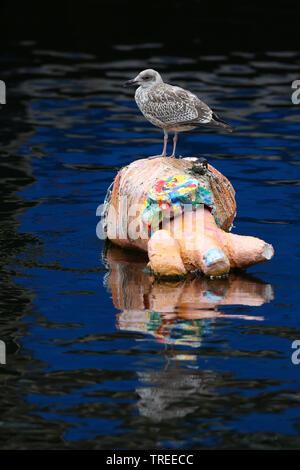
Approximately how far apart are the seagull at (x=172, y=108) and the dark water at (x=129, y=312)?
151cm

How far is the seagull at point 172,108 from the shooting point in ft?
38.3

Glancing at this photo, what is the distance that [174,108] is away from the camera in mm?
11680

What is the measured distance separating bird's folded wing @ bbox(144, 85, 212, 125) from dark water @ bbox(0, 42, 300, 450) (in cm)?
158

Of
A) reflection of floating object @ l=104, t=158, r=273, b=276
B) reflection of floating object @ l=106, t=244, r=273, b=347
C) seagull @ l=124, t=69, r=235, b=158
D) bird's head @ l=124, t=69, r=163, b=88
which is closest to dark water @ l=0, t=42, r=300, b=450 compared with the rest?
reflection of floating object @ l=106, t=244, r=273, b=347

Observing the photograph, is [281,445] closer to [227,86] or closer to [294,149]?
[294,149]

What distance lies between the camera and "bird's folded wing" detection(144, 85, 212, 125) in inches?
460

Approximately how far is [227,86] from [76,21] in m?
7.37

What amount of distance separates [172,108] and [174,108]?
2 centimetres

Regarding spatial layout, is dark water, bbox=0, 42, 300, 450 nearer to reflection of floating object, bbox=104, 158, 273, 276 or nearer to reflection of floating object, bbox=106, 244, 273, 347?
reflection of floating object, bbox=106, 244, 273, 347

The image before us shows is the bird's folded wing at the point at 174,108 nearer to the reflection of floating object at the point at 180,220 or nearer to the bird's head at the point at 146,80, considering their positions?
the bird's head at the point at 146,80

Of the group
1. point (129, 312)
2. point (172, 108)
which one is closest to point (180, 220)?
point (172, 108)

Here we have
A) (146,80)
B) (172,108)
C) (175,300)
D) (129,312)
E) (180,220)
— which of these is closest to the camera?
(129,312)

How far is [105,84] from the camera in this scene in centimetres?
2114

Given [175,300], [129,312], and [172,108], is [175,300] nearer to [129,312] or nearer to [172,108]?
Answer: [129,312]
